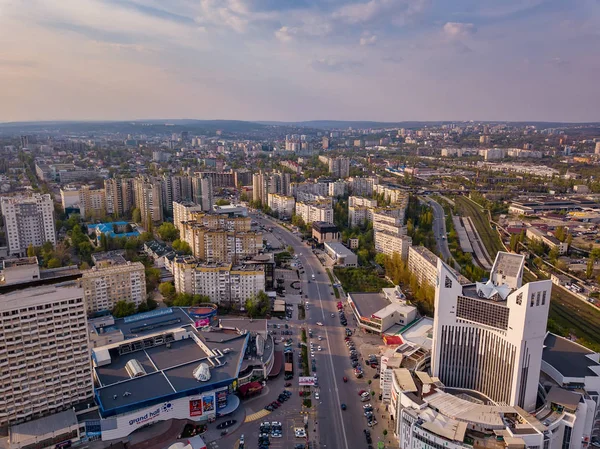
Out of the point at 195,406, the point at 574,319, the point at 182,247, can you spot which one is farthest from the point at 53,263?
the point at 574,319

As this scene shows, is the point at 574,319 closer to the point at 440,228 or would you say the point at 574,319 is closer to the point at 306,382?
the point at 306,382

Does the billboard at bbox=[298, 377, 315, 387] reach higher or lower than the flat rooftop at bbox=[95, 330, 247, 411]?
lower

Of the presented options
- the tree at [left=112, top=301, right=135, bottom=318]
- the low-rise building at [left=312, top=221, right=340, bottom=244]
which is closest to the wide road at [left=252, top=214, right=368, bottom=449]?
the low-rise building at [left=312, top=221, right=340, bottom=244]

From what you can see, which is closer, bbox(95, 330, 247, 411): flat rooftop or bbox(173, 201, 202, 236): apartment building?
bbox(95, 330, 247, 411): flat rooftop

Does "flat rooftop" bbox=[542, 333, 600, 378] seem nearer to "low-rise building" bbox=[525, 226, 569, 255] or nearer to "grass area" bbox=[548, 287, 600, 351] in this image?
"grass area" bbox=[548, 287, 600, 351]

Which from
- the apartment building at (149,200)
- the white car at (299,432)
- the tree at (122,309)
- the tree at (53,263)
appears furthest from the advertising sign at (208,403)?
the apartment building at (149,200)

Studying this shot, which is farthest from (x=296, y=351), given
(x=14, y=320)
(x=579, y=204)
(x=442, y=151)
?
(x=442, y=151)
